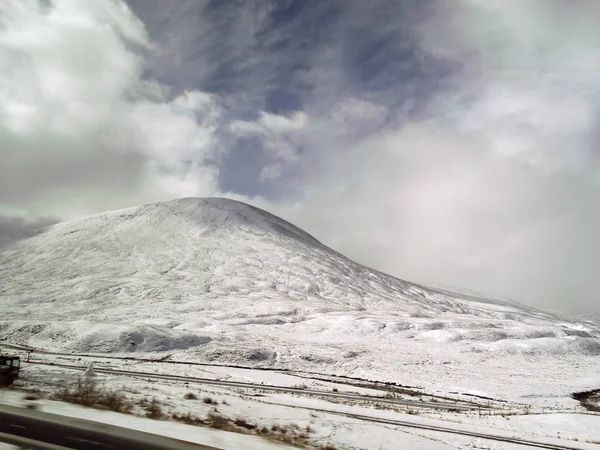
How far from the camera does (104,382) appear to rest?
3067cm

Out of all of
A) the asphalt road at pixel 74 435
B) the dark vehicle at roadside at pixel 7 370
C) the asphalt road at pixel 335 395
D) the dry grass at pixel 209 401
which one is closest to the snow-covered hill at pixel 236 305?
the asphalt road at pixel 335 395

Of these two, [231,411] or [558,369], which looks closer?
[231,411]

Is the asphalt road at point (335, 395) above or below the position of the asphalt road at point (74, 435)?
below

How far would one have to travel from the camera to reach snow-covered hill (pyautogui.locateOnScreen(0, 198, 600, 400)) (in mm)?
70500

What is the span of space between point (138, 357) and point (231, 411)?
4700cm

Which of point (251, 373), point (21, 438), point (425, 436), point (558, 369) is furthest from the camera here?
point (558, 369)

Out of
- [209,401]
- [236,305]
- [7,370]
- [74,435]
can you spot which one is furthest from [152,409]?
[236,305]

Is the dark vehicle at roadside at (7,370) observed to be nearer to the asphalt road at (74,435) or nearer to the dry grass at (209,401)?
the dry grass at (209,401)

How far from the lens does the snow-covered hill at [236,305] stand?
231 feet

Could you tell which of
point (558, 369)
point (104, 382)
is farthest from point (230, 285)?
point (104, 382)

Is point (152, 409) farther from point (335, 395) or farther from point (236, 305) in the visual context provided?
point (236, 305)

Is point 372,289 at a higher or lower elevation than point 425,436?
higher

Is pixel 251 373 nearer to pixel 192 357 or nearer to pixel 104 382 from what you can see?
pixel 192 357

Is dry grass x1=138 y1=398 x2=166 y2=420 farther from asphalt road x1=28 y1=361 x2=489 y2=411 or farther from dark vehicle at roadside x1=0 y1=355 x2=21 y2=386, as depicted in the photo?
asphalt road x1=28 y1=361 x2=489 y2=411
